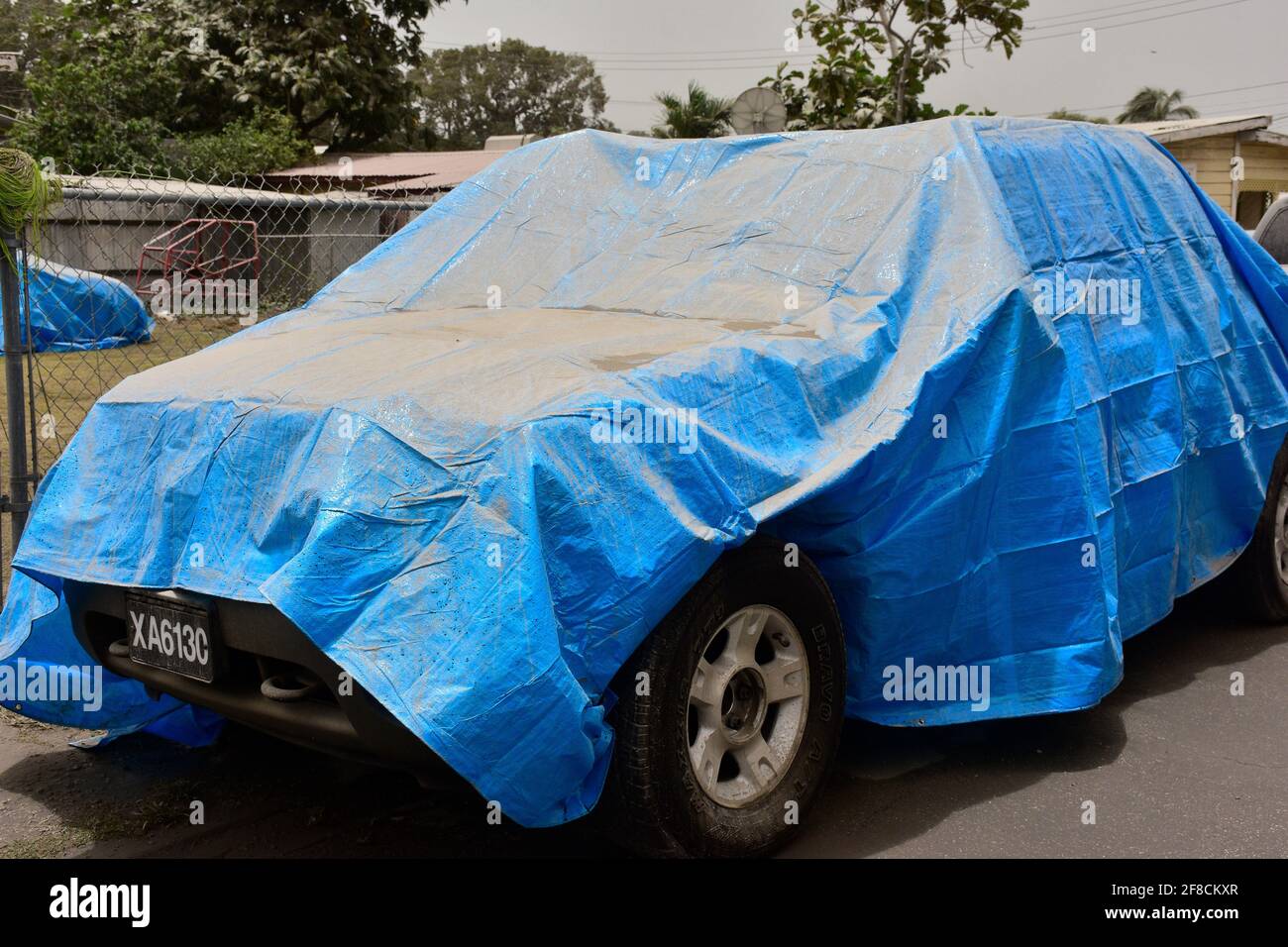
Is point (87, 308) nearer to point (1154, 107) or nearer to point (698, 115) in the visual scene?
point (698, 115)

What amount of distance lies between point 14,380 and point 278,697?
7.92 feet

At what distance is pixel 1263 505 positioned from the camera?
5.11 metres

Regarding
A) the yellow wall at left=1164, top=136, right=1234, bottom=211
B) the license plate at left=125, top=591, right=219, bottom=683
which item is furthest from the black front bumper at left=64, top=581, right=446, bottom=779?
the yellow wall at left=1164, top=136, right=1234, bottom=211

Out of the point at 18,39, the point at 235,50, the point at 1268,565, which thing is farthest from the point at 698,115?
the point at 18,39

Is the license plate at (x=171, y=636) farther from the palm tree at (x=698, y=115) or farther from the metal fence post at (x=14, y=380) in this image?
the palm tree at (x=698, y=115)

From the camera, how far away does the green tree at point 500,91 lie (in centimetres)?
5806

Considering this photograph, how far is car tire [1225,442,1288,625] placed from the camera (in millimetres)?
5258

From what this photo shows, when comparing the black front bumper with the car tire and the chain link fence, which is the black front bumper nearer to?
the car tire

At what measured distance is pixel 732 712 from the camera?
3.40 m

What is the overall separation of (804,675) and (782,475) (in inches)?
24.4

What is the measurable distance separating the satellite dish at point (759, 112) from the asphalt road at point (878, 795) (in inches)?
275

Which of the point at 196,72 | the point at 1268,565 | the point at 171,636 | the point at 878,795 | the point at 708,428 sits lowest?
the point at 878,795

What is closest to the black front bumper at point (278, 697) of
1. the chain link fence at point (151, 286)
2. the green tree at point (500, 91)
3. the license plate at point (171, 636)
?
the license plate at point (171, 636)
